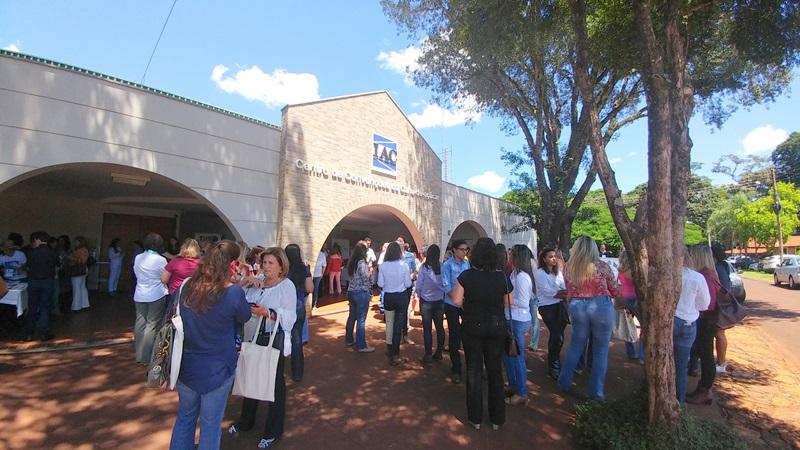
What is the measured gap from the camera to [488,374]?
136 inches

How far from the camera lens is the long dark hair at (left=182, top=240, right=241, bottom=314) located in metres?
2.36

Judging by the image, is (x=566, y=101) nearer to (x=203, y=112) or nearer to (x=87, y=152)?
(x=203, y=112)

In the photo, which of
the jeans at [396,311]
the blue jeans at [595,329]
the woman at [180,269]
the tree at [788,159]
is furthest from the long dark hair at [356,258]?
the tree at [788,159]

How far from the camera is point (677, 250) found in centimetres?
303

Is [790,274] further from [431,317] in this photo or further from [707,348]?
[431,317]

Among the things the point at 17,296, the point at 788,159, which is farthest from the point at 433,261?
the point at 788,159

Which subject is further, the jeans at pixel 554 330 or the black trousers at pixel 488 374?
the jeans at pixel 554 330

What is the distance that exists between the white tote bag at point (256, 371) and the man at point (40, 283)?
505 centimetres

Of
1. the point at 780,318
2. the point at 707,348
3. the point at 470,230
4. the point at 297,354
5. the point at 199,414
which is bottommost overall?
the point at 780,318

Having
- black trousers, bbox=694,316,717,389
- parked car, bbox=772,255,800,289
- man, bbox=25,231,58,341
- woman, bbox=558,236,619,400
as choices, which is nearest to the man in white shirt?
black trousers, bbox=694,316,717,389

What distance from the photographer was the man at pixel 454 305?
4750mm

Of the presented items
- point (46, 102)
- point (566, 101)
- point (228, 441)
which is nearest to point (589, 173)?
point (566, 101)

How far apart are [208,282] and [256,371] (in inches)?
31.9

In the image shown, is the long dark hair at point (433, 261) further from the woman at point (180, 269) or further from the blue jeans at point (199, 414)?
the blue jeans at point (199, 414)
